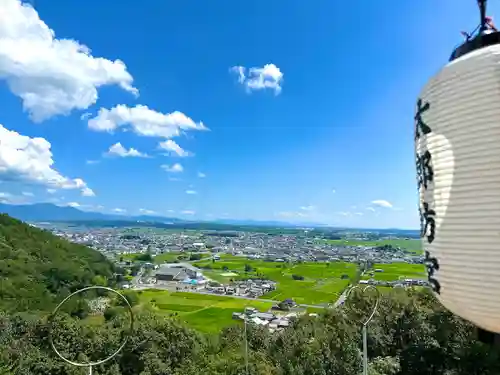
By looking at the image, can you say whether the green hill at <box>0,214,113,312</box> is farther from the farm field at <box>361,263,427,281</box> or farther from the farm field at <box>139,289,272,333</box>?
the farm field at <box>361,263,427,281</box>

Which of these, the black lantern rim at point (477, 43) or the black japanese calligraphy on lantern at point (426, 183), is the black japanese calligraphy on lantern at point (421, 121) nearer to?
the black japanese calligraphy on lantern at point (426, 183)

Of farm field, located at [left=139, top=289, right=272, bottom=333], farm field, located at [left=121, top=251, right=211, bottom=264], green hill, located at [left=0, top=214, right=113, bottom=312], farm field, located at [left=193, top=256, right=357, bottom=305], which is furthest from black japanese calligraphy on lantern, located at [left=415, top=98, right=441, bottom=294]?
farm field, located at [left=121, top=251, right=211, bottom=264]

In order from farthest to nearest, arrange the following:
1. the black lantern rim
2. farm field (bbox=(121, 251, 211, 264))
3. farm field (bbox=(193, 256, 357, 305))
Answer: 1. farm field (bbox=(121, 251, 211, 264))
2. farm field (bbox=(193, 256, 357, 305))
3. the black lantern rim

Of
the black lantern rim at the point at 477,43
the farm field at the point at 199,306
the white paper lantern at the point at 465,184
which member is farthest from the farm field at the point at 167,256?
the black lantern rim at the point at 477,43

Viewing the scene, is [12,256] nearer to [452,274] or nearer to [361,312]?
[361,312]

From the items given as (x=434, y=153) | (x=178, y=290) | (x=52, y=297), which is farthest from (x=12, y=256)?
(x=434, y=153)

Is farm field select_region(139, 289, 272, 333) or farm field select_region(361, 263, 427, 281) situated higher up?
farm field select_region(361, 263, 427, 281)

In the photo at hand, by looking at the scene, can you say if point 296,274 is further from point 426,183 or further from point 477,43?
point 477,43
